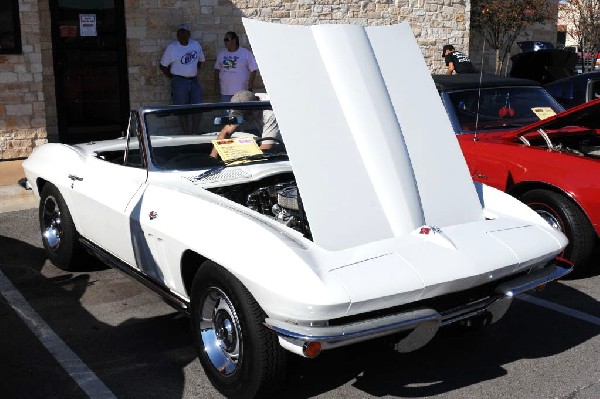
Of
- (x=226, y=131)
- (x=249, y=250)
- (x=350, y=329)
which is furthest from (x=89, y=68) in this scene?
(x=350, y=329)

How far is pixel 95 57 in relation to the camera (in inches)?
457

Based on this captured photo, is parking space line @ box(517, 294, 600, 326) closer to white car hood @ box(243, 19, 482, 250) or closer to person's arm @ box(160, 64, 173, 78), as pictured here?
white car hood @ box(243, 19, 482, 250)

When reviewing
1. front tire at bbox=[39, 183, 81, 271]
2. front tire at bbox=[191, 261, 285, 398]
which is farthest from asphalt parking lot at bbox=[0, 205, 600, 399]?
front tire at bbox=[39, 183, 81, 271]

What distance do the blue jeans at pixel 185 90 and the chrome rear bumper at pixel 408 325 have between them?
27.4ft

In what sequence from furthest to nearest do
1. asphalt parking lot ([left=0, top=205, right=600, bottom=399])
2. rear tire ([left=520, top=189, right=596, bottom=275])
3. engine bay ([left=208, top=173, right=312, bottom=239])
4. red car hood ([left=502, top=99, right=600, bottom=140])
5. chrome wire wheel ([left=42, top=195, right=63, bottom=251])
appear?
red car hood ([left=502, top=99, right=600, bottom=140]) < chrome wire wheel ([left=42, top=195, right=63, bottom=251]) < rear tire ([left=520, top=189, right=596, bottom=275]) < engine bay ([left=208, top=173, right=312, bottom=239]) < asphalt parking lot ([left=0, top=205, right=600, bottom=399])

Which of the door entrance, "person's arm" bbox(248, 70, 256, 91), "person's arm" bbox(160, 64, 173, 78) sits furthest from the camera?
"person's arm" bbox(248, 70, 256, 91)

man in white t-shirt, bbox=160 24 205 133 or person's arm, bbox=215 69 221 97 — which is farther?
person's arm, bbox=215 69 221 97

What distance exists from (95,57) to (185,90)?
4.79ft

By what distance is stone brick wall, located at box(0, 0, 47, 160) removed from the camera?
402 inches

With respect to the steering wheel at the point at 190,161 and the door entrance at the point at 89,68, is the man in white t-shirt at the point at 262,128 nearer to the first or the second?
the steering wheel at the point at 190,161

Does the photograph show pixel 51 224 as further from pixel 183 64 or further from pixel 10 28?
pixel 183 64

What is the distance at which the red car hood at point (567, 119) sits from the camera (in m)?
6.35

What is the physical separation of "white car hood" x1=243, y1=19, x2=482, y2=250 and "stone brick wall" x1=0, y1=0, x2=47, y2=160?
7059 mm

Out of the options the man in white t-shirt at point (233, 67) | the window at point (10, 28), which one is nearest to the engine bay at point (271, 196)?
the window at point (10, 28)
